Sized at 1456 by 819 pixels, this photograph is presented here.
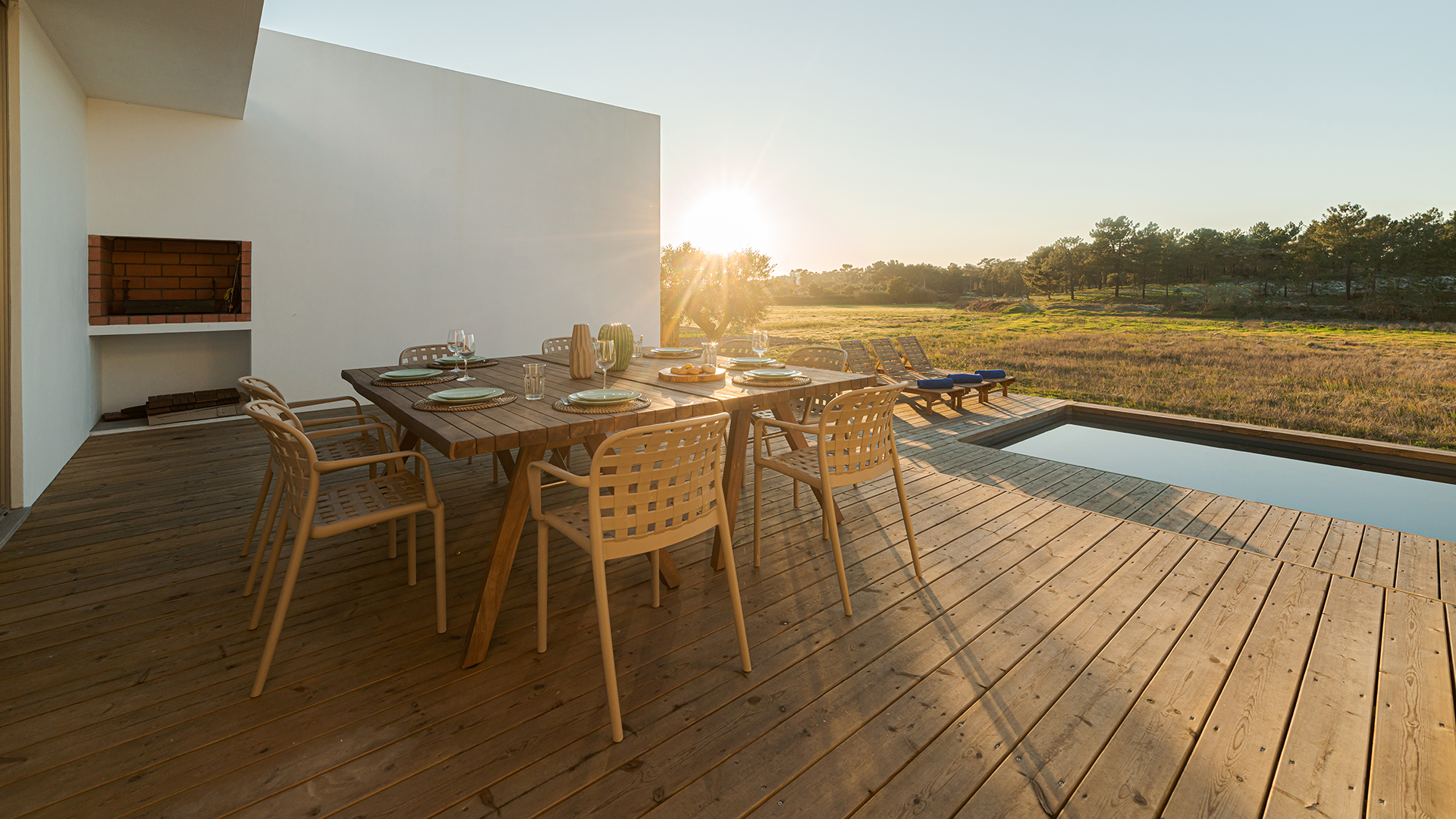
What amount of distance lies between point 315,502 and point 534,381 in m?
0.80

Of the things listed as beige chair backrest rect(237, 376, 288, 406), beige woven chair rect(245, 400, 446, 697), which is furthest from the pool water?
beige chair backrest rect(237, 376, 288, 406)

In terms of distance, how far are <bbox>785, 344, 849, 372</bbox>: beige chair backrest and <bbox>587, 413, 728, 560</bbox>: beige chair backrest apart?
6.83 feet

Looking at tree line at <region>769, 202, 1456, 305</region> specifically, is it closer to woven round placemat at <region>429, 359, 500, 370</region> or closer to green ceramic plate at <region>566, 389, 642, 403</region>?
woven round placemat at <region>429, 359, 500, 370</region>

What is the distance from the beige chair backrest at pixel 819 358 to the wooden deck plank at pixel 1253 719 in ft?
7.44

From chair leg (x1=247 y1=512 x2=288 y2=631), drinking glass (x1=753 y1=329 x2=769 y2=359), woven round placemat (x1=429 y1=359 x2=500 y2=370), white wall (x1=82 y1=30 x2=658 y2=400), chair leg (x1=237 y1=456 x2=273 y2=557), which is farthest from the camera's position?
white wall (x1=82 y1=30 x2=658 y2=400)

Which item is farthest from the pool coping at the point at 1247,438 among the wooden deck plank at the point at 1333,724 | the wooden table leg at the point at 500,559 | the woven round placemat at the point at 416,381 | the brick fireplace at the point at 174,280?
the brick fireplace at the point at 174,280

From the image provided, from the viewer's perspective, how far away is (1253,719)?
1.67m

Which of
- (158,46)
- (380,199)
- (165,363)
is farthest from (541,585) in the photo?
(165,363)


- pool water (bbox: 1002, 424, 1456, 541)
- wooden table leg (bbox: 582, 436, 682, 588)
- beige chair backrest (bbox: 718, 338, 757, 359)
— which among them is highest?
beige chair backrest (bbox: 718, 338, 757, 359)

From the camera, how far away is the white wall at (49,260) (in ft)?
10.7

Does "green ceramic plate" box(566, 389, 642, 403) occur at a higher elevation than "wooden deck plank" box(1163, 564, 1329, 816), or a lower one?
higher

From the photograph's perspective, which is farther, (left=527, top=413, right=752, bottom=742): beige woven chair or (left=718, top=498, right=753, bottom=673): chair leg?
(left=718, top=498, right=753, bottom=673): chair leg

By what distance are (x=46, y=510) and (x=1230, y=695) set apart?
5.08 meters

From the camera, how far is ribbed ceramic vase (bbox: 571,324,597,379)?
2893mm
